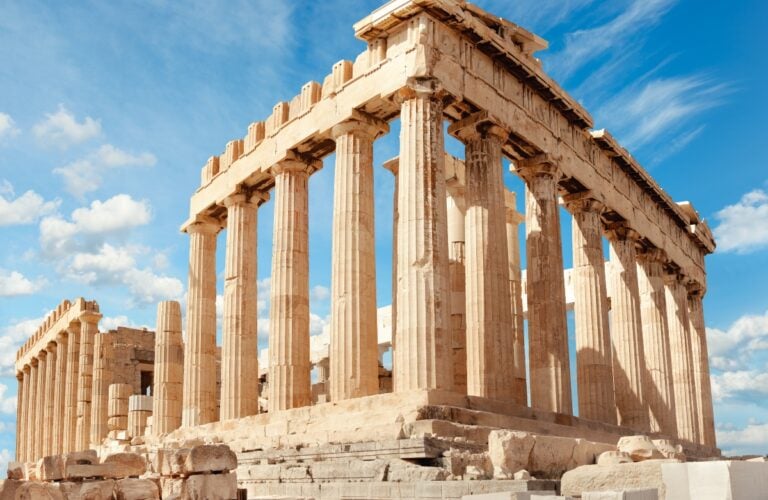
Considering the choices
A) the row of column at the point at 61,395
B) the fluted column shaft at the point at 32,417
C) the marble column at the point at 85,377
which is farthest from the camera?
the fluted column shaft at the point at 32,417

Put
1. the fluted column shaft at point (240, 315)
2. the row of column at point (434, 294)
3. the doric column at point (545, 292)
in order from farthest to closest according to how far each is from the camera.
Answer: the fluted column shaft at point (240, 315) → the doric column at point (545, 292) → the row of column at point (434, 294)

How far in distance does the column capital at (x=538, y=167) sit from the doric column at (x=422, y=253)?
5.67 meters

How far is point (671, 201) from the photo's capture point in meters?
37.5

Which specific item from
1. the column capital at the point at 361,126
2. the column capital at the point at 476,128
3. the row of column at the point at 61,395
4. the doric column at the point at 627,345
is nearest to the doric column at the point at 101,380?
the row of column at the point at 61,395

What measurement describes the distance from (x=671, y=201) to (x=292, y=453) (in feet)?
79.2

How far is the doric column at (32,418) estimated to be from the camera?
2116 inches

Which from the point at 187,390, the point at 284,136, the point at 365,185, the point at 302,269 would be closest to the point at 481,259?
the point at 365,185

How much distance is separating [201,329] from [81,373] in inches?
617

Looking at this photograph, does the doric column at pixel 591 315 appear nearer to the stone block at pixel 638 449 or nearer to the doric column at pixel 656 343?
the doric column at pixel 656 343

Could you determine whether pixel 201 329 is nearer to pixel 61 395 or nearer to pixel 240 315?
pixel 240 315

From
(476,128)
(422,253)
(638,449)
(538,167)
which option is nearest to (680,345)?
(538,167)

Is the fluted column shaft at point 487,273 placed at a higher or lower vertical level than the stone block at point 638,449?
higher

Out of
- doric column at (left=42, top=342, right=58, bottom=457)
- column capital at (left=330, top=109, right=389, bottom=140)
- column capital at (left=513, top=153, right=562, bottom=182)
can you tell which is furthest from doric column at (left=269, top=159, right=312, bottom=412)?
doric column at (left=42, top=342, right=58, bottom=457)

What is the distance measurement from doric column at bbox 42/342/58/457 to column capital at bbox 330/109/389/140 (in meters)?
32.3
